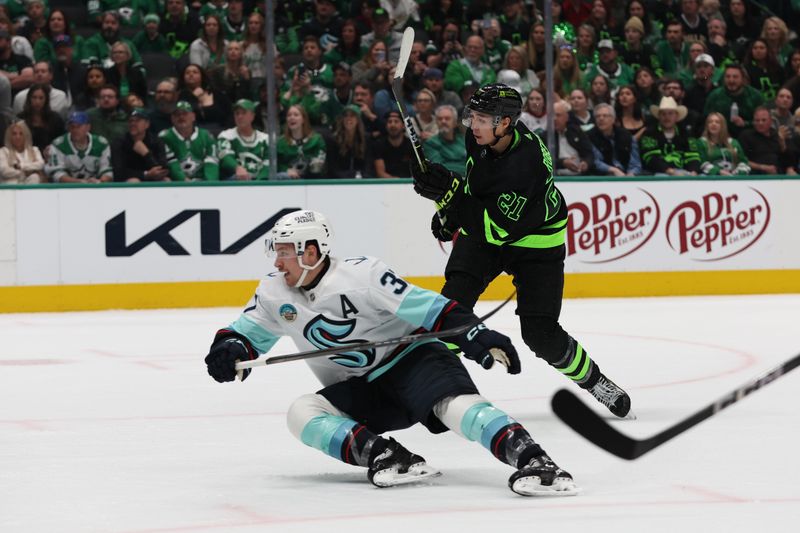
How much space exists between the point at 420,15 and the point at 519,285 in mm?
5520

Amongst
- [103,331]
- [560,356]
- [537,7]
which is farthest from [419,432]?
[537,7]

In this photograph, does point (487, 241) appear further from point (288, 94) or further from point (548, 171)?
point (288, 94)

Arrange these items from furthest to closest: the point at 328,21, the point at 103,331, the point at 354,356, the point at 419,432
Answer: the point at 328,21
the point at 103,331
the point at 419,432
the point at 354,356

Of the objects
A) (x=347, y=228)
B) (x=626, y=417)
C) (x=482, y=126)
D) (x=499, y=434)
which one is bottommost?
(x=347, y=228)

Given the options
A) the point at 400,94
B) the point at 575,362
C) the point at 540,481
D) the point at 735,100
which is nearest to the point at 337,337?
the point at 540,481

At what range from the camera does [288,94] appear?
8875mm

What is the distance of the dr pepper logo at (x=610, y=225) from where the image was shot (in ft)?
30.2

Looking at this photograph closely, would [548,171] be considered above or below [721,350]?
above

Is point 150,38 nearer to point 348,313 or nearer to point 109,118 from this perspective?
point 109,118

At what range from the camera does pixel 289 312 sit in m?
3.55

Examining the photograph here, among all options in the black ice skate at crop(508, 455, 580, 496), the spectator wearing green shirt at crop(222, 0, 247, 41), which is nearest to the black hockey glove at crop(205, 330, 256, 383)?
the black ice skate at crop(508, 455, 580, 496)

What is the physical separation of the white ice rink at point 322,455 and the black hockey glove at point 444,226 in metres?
0.67

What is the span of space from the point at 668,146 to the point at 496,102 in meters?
5.42

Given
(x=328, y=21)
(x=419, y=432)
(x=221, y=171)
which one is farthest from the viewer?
(x=328, y=21)
